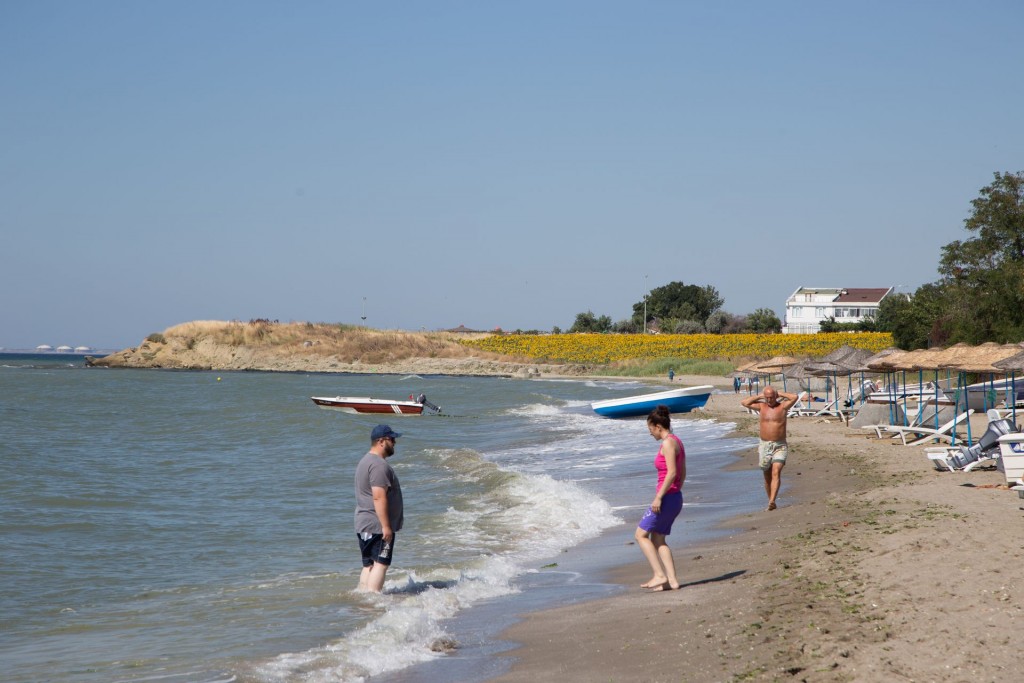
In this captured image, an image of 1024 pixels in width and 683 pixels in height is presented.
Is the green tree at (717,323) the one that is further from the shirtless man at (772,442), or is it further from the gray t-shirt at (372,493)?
the gray t-shirt at (372,493)

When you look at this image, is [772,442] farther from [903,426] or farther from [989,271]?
[989,271]

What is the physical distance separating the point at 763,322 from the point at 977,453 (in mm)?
98979

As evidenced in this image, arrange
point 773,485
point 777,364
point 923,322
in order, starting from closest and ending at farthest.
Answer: point 773,485 < point 777,364 < point 923,322

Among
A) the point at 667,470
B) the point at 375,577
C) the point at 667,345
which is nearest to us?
the point at 667,470

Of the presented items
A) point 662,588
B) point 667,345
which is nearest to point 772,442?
point 662,588

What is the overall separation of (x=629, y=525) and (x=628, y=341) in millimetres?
88533

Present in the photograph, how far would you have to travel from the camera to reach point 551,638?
23.8 ft

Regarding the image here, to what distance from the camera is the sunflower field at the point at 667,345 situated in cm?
8400

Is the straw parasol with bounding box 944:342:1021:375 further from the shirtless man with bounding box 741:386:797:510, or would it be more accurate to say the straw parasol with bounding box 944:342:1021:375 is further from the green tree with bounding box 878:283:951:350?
the green tree with bounding box 878:283:951:350

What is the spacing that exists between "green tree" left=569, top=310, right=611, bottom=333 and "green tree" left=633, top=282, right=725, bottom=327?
3.99 m

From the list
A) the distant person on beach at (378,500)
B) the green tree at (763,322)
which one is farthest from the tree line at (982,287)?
the green tree at (763,322)

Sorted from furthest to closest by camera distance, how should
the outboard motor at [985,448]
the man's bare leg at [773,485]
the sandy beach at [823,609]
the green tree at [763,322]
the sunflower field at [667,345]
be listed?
the green tree at [763,322], the sunflower field at [667,345], the outboard motor at [985,448], the man's bare leg at [773,485], the sandy beach at [823,609]

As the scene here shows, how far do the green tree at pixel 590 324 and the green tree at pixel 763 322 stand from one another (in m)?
20.5

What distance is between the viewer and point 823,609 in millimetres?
6754
